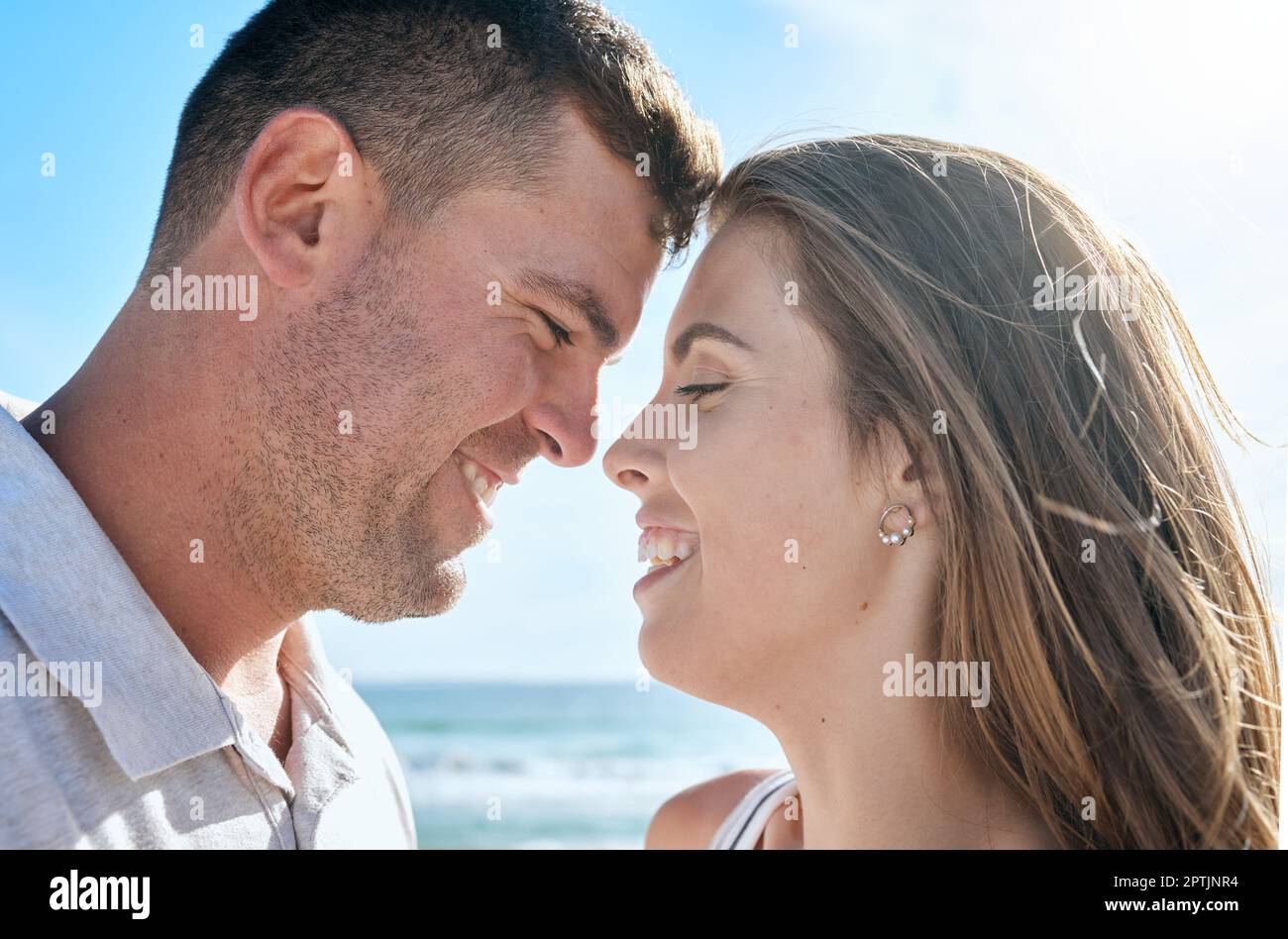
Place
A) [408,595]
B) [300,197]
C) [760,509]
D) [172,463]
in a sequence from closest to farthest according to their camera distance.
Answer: [760,509] → [172,463] → [300,197] → [408,595]

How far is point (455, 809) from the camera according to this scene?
1645 cm

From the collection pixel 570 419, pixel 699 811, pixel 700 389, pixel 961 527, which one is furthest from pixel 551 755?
pixel 961 527

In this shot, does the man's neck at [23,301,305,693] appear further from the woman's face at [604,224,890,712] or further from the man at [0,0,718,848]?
the woman's face at [604,224,890,712]

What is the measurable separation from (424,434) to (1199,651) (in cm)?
214

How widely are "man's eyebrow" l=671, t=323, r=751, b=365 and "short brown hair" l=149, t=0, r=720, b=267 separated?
73cm

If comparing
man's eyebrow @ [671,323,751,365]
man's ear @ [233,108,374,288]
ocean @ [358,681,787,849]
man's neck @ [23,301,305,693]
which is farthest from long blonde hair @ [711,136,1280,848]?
ocean @ [358,681,787,849]

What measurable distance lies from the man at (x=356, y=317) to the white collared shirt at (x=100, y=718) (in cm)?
24

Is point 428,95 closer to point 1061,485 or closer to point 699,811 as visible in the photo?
point 1061,485

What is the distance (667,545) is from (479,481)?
0.79m

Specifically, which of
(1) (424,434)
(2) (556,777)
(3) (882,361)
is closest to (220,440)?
(1) (424,434)

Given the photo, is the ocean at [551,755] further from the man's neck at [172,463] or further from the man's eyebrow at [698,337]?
the man's eyebrow at [698,337]

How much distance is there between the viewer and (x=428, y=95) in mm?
3021

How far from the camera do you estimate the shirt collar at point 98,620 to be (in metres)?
2.16
